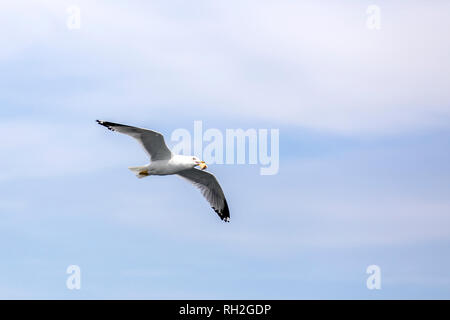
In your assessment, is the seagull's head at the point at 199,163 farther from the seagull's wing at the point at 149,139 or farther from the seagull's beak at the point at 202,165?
the seagull's wing at the point at 149,139

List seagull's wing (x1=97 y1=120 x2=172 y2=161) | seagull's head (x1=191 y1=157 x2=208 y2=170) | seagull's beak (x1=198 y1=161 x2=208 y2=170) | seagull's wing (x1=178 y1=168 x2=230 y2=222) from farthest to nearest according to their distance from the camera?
seagull's wing (x1=178 y1=168 x2=230 y2=222) < seagull's beak (x1=198 y1=161 x2=208 y2=170) < seagull's head (x1=191 y1=157 x2=208 y2=170) < seagull's wing (x1=97 y1=120 x2=172 y2=161)

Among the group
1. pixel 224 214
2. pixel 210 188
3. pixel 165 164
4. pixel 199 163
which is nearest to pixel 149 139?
pixel 165 164

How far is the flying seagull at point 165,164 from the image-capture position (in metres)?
20.2

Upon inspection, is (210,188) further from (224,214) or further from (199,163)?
(199,163)

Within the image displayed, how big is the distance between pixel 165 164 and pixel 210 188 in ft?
10.1

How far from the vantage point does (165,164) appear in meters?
21.2

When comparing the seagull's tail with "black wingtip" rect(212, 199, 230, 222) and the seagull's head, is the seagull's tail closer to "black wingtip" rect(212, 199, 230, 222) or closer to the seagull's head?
the seagull's head

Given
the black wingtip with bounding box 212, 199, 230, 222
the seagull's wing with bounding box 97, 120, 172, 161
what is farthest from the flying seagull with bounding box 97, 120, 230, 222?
the black wingtip with bounding box 212, 199, 230, 222

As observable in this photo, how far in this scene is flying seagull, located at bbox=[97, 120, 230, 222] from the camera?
66.4ft

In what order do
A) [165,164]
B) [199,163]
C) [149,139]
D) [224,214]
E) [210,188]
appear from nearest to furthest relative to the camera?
[149,139] → [165,164] → [199,163] → [210,188] → [224,214]

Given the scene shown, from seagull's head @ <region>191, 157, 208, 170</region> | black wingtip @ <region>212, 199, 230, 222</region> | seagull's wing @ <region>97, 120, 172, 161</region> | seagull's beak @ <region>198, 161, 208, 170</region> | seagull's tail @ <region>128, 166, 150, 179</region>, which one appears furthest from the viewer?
black wingtip @ <region>212, 199, 230, 222</region>
